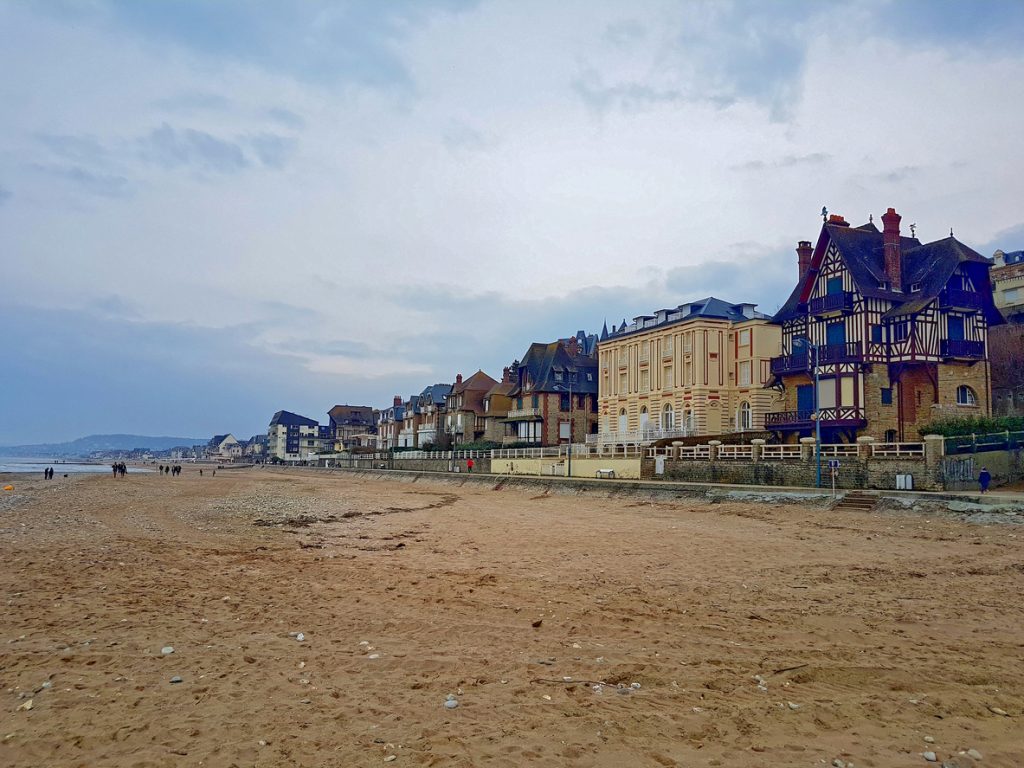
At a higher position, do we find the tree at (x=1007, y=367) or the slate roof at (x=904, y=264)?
the slate roof at (x=904, y=264)

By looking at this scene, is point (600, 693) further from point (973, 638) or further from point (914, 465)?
point (914, 465)

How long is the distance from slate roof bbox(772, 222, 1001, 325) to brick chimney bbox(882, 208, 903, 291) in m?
0.35

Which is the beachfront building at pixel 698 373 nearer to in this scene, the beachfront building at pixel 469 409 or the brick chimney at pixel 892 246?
the brick chimney at pixel 892 246

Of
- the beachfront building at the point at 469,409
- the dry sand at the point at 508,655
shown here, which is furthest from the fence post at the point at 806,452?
the beachfront building at the point at 469,409

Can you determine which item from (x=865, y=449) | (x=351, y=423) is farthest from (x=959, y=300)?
(x=351, y=423)

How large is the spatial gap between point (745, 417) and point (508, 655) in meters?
41.0

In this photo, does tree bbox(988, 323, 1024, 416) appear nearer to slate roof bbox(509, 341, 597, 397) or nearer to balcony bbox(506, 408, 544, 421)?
slate roof bbox(509, 341, 597, 397)

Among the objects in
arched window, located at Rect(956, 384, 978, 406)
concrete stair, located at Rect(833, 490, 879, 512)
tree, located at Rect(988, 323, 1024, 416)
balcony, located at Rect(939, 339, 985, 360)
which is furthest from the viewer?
tree, located at Rect(988, 323, 1024, 416)

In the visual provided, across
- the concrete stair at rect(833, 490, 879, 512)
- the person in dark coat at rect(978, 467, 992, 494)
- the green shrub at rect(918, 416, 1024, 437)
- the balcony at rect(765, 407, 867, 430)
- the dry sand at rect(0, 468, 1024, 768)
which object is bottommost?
the dry sand at rect(0, 468, 1024, 768)

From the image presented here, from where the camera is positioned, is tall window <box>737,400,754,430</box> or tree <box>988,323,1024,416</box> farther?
tall window <box>737,400,754,430</box>

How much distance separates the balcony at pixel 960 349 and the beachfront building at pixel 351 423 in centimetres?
11563

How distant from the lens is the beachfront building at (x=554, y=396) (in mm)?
63812

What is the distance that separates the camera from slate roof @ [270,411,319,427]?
154 m

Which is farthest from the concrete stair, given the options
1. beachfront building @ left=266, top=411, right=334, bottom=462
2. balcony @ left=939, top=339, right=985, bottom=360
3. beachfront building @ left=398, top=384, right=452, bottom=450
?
beachfront building @ left=266, top=411, right=334, bottom=462
